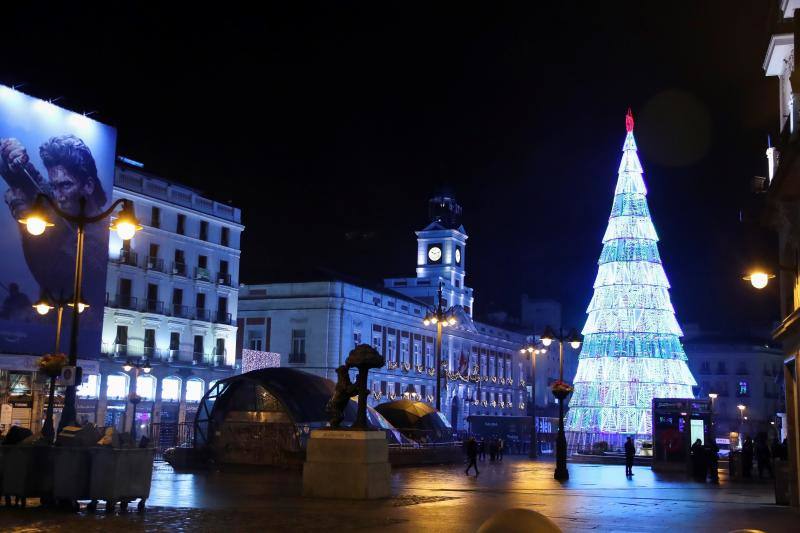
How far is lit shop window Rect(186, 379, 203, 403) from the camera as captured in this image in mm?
59812

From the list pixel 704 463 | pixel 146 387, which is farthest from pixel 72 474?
pixel 146 387

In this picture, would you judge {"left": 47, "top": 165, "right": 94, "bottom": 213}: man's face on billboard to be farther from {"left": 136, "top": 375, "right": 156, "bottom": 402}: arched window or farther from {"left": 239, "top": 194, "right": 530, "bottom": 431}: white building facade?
{"left": 239, "top": 194, "right": 530, "bottom": 431}: white building facade

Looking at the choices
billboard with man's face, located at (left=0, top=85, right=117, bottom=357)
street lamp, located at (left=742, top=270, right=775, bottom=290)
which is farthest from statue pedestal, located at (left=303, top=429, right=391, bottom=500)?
billboard with man's face, located at (left=0, top=85, right=117, bottom=357)

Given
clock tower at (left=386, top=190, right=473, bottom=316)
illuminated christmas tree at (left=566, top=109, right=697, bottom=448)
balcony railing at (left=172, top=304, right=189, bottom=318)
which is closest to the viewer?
illuminated christmas tree at (left=566, top=109, right=697, bottom=448)

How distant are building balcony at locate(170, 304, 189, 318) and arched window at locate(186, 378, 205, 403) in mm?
4153

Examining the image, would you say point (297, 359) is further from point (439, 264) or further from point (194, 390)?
point (439, 264)

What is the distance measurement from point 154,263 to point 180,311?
3.78m

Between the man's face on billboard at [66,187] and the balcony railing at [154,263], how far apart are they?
843cm

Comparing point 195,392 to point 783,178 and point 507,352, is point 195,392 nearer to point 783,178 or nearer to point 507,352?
point 783,178

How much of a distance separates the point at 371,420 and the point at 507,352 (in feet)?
246

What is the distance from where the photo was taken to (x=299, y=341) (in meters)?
76.1

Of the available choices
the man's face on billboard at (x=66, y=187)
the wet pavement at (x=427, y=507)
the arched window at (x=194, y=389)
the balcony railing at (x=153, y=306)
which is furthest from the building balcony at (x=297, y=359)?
the wet pavement at (x=427, y=507)

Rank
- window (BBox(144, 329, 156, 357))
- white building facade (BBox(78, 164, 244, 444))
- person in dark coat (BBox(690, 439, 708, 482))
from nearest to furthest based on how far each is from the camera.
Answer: person in dark coat (BBox(690, 439, 708, 482))
white building facade (BBox(78, 164, 244, 444))
window (BBox(144, 329, 156, 357))

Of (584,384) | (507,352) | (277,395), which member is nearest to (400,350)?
(507,352)
